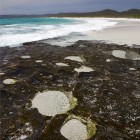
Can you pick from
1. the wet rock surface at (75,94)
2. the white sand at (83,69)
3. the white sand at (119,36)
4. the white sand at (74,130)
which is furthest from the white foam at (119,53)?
the white sand at (74,130)

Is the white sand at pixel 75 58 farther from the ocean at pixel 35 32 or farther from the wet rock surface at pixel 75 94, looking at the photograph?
the ocean at pixel 35 32

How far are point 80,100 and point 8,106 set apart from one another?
65.8 inches

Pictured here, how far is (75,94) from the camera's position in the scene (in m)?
5.91

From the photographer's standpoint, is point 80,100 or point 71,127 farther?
point 80,100

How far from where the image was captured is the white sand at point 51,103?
5.00 meters

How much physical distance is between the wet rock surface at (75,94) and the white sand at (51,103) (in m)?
0.13

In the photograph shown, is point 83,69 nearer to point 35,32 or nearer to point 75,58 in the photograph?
point 75,58

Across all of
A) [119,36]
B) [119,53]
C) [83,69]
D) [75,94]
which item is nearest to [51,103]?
[75,94]

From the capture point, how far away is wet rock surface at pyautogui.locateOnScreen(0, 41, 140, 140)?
14.5 feet

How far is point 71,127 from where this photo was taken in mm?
4441

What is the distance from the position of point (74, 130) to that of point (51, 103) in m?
1.09

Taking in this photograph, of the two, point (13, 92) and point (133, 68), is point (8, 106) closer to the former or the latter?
point (13, 92)

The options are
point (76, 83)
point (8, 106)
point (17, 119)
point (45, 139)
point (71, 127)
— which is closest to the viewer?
point (45, 139)

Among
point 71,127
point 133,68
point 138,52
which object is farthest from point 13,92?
point 138,52
